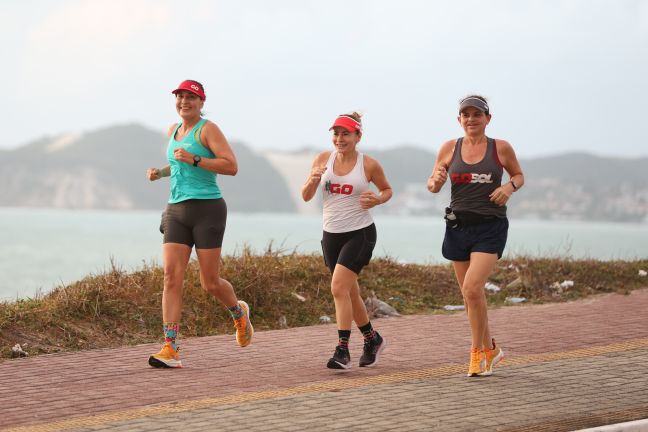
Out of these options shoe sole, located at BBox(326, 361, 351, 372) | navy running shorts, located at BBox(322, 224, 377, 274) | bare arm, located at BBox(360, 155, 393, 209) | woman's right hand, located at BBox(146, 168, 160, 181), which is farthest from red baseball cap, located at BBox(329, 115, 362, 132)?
shoe sole, located at BBox(326, 361, 351, 372)

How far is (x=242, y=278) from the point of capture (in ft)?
39.2

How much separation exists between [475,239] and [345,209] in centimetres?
106

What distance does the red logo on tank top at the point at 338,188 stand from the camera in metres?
8.70

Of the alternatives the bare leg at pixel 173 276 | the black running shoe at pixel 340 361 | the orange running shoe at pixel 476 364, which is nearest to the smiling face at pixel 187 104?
the bare leg at pixel 173 276

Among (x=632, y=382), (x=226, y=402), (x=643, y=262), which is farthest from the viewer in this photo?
(x=643, y=262)

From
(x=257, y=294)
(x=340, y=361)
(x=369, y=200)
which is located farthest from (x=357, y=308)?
(x=257, y=294)

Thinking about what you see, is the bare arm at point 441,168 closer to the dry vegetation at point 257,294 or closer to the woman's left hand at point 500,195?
the woman's left hand at point 500,195

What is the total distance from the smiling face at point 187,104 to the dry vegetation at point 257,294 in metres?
2.39

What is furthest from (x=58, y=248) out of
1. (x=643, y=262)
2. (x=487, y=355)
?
(x=487, y=355)

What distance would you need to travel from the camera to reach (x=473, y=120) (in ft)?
27.8

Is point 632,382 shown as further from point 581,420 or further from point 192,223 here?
point 192,223

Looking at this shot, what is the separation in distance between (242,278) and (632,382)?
196 inches

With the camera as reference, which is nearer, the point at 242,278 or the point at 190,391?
the point at 190,391

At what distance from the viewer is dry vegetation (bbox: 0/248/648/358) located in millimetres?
10094
